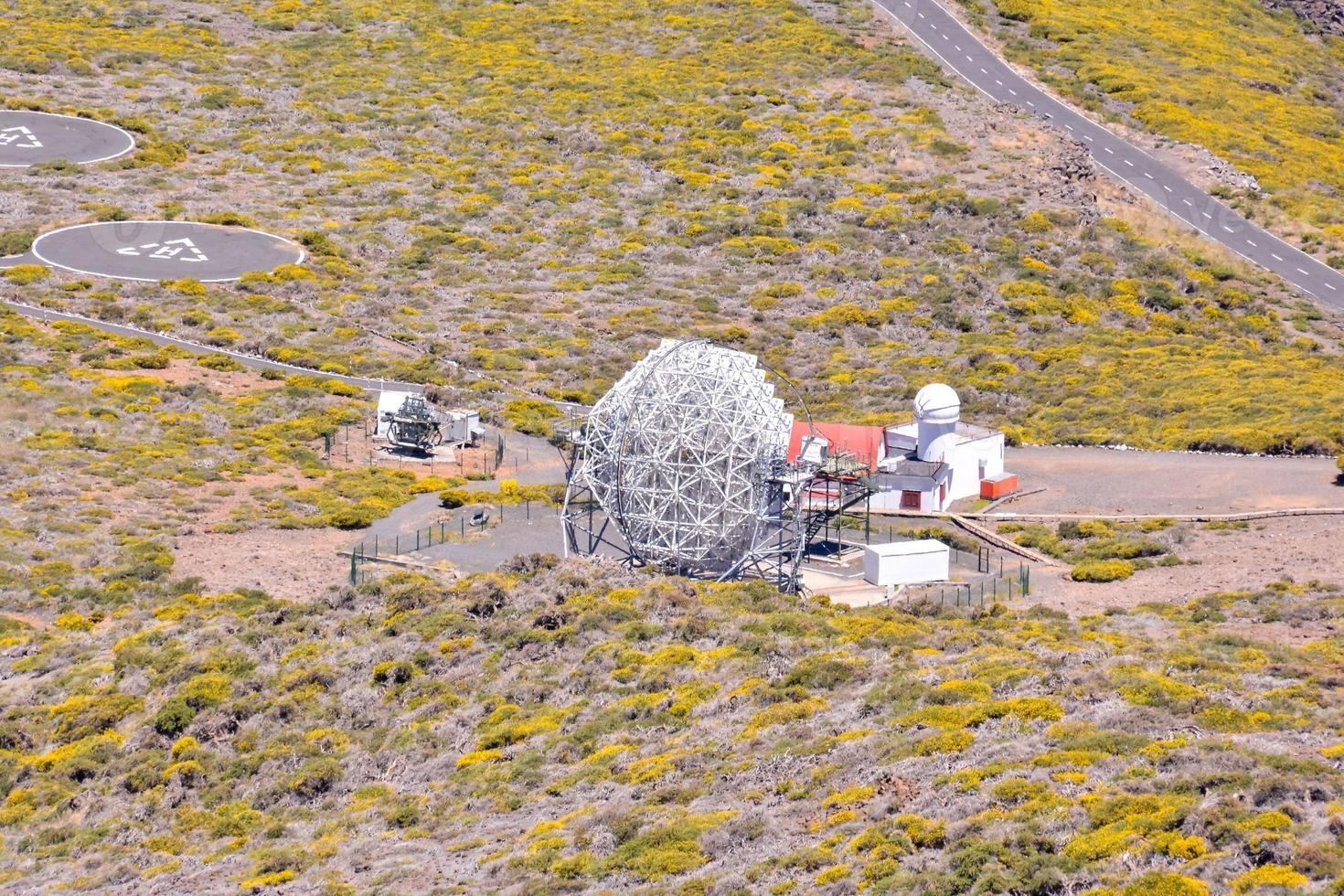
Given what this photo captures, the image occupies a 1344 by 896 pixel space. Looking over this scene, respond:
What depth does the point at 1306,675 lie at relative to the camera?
44.4 metres

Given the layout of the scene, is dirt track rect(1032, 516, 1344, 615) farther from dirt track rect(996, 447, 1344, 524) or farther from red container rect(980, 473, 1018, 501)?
red container rect(980, 473, 1018, 501)

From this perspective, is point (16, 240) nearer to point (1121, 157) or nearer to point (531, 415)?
point (531, 415)

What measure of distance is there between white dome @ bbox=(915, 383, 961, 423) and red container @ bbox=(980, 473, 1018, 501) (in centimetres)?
309

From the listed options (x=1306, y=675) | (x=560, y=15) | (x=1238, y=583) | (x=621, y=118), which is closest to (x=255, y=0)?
(x=560, y=15)

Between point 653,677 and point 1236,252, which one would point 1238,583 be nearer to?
point 653,677

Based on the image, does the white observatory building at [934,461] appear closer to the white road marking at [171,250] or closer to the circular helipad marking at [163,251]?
the circular helipad marking at [163,251]

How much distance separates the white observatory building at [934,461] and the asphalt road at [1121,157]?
132ft

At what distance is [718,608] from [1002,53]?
90.5 meters

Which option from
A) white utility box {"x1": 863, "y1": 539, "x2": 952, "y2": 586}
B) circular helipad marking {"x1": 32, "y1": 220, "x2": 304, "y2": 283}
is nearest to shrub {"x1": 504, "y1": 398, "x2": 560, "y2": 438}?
white utility box {"x1": 863, "y1": 539, "x2": 952, "y2": 586}

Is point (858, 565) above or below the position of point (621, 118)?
below

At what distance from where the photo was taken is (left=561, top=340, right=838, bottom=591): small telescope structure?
5372 centimetres

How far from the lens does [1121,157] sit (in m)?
119

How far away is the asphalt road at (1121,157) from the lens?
347ft

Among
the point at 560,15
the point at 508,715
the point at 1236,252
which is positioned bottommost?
the point at 508,715
